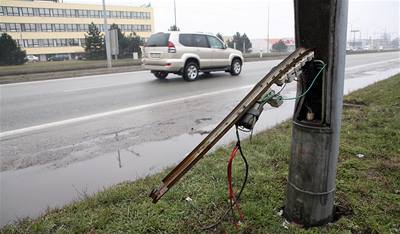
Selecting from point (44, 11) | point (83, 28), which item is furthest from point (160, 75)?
point (83, 28)

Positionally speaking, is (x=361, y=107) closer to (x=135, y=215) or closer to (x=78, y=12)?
(x=135, y=215)

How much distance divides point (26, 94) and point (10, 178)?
23.8 ft

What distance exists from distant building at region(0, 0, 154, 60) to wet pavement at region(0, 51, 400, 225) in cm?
7104

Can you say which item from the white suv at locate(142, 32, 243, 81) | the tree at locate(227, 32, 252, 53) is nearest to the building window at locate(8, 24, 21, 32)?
the tree at locate(227, 32, 252, 53)

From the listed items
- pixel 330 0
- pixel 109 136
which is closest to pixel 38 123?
pixel 109 136

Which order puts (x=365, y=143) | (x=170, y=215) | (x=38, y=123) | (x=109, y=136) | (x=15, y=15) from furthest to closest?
(x=15, y=15) < (x=38, y=123) < (x=109, y=136) < (x=365, y=143) < (x=170, y=215)

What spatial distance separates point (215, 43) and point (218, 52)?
40 cm

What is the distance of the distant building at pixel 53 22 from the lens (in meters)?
70.9

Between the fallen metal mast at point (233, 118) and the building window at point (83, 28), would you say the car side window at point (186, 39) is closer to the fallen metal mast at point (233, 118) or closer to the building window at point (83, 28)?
the fallen metal mast at point (233, 118)

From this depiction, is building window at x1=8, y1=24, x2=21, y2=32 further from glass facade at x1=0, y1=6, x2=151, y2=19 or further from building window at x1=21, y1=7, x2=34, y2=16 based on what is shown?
building window at x1=21, y1=7, x2=34, y2=16

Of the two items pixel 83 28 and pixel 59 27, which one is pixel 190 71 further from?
pixel 83 28

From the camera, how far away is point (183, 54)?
12859 millimetres

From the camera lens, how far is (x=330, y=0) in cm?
220

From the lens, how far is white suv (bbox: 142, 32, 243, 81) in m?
12.7
